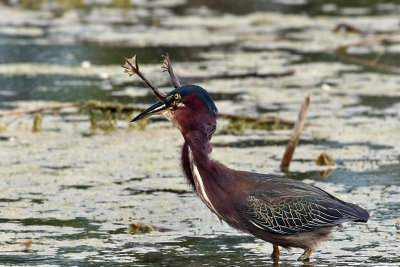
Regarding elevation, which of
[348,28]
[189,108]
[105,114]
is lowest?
[105,114]

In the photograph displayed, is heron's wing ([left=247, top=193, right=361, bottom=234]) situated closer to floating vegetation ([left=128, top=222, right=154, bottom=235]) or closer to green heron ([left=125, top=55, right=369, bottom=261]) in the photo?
green heron ([left=125, top=55, right=369, bottom=261])

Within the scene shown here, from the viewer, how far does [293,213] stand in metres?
5.85

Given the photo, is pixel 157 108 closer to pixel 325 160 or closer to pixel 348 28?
pixel 325 160

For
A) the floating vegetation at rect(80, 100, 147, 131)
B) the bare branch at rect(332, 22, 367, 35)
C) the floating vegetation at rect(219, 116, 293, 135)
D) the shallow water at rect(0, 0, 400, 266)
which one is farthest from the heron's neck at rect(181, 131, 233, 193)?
the bare branch at rect(332, 22, 367, 35)

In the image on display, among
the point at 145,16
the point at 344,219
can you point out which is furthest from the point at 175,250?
the point at 145,16

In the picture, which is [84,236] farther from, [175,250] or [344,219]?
Answer: [344,219]

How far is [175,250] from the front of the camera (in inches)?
243

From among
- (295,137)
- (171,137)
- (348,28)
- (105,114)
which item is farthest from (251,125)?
(348,28)

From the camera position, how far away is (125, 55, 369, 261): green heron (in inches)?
225

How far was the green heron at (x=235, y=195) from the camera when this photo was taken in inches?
225

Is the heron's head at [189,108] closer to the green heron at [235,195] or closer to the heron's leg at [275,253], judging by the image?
the green heron at [235,195]

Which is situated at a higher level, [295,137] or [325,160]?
[295,137]

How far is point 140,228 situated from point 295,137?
6.53 ft

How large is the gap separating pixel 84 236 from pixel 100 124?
3.45m
